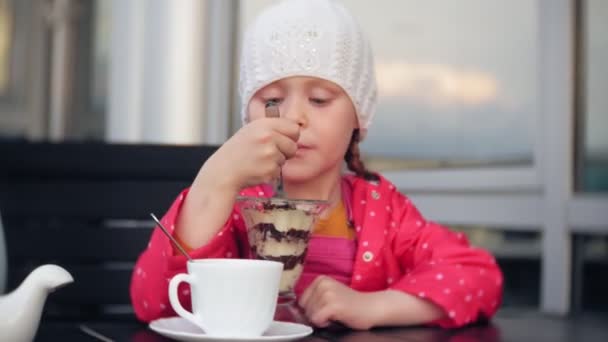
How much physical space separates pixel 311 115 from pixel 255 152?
203mm

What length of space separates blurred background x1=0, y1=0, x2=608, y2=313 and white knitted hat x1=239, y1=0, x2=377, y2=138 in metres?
0.61

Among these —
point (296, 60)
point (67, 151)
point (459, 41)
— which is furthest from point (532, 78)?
point (67, 151)

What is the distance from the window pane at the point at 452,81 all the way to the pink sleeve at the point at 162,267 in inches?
37.2

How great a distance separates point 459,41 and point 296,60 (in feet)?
3.11

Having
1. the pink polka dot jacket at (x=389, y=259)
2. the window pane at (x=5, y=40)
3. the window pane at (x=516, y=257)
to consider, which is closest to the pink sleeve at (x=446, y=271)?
the pink polka dot jacket at (x=389, y=259)

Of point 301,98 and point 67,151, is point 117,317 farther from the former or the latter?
point 301,98

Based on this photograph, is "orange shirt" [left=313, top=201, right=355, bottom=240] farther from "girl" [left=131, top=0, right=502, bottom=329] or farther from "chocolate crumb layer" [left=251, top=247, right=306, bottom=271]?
"chocolate crumb layer" [left=251, top=247, right=306, bottom=271]

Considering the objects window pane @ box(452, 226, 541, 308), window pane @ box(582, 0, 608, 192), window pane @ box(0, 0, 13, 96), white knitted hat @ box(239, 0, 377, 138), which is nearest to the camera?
white knitted hat @ box(239, 0, 377, 138)

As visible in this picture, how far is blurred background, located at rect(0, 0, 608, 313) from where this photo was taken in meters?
1.64

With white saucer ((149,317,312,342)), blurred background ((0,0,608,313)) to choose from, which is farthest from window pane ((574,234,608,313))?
white saucer ((149,317,312,342))

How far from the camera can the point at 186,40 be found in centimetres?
258

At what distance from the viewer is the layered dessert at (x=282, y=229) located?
91 cm

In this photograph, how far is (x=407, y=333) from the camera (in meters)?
0.96

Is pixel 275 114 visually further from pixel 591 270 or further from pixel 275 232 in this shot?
pixel 591 270
